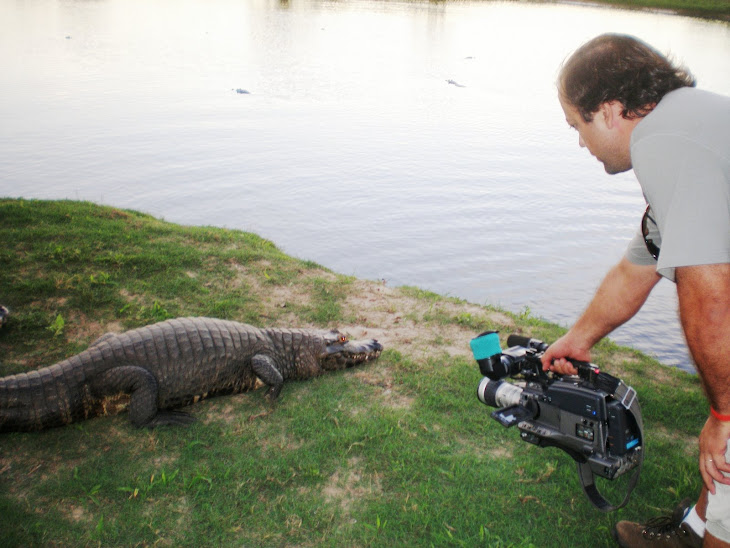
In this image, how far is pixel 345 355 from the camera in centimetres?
507

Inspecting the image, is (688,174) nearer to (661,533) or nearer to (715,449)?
(715,449)

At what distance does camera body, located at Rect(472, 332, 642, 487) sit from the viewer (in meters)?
2.72

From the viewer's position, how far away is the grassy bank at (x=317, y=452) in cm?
334

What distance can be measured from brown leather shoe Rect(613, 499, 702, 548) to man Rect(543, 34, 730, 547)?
25 cm

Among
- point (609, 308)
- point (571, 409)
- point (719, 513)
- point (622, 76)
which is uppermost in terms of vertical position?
point (622, 76)

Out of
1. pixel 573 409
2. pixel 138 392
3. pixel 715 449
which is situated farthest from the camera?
pixel 138 392

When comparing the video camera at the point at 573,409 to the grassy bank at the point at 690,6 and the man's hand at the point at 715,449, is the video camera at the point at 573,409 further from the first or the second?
the grassy bank at the point at 690,6

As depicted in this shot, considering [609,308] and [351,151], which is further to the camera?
[351,151]

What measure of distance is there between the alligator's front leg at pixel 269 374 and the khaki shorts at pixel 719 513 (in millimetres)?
3020

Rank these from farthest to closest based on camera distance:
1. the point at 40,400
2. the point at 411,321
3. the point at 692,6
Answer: the point at 692,6 → the point at 411,321 → the point at 40,400

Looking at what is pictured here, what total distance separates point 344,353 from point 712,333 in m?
3.26

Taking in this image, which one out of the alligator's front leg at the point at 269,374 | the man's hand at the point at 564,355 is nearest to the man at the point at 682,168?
the man's hand at the point at 564,355

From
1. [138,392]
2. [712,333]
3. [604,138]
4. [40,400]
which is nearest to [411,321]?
[138,392]

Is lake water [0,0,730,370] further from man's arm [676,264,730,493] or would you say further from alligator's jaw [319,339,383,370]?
man's arm [676,264,730,493]
